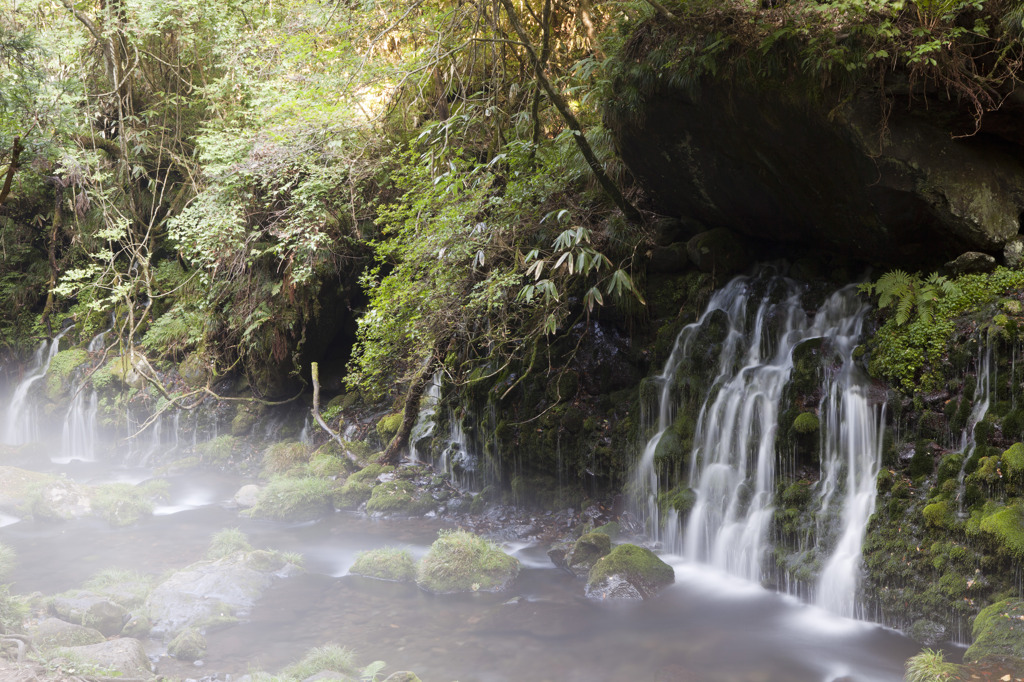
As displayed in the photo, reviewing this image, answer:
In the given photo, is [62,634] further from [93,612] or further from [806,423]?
[806,423]

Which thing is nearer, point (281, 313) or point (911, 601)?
point (911, 601)

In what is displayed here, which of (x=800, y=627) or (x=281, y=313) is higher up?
(x=281, y=313)

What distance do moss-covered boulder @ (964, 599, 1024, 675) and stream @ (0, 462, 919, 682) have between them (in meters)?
0.52

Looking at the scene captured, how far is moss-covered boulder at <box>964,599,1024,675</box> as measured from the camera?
4.55 m

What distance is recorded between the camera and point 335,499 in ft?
33.4

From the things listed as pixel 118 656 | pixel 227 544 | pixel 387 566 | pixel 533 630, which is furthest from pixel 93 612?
pixel 533 630

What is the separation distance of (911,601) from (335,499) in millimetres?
7451

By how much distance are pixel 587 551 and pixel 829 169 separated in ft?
14.8

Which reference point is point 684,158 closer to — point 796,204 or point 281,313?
point 796,204

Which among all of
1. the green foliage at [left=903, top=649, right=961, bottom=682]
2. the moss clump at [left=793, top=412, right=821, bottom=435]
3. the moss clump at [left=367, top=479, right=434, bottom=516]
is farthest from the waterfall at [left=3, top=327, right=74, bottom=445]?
the green foliage at [left=903, top=649, right=961, bottom=682]

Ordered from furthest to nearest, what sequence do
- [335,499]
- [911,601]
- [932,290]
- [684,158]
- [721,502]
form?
[335,499], [684,158], [721,502], [932,290], [911,601]

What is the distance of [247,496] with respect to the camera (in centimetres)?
1077

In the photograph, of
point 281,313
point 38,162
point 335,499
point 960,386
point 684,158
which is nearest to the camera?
point 960,386

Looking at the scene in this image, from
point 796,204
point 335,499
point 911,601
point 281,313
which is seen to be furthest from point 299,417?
point 911,601
